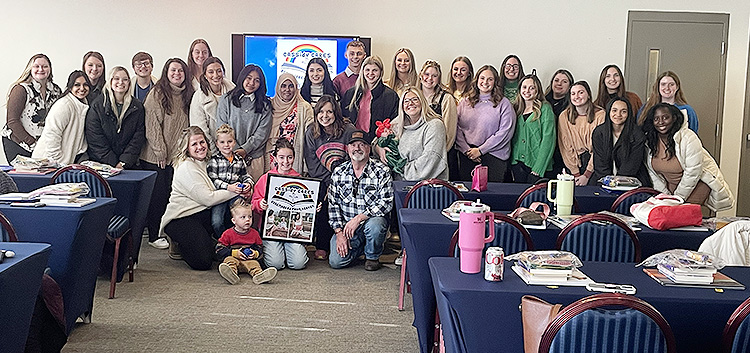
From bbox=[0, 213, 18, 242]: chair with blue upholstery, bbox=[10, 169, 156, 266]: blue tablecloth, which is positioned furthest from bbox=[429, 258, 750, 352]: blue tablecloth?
bbox=[10, 169, 156, 266]: blue tablecloth

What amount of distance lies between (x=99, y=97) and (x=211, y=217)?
1459mm

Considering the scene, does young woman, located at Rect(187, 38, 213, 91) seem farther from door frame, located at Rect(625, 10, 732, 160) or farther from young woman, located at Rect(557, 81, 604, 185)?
door frame, located at Rect(625, 10, 732, 160)

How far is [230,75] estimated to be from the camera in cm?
807

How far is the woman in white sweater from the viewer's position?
620 centimetres

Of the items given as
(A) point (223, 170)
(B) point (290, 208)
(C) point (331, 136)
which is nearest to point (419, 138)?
(C) point (331, 136)

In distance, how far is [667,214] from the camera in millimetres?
3836

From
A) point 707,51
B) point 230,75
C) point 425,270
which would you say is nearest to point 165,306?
point 425,270

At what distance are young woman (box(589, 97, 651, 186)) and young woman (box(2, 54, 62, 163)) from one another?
15.4ft

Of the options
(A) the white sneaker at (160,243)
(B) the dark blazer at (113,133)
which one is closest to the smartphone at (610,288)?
(A) the white sneaker at (160,243)

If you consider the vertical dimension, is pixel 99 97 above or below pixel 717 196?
above

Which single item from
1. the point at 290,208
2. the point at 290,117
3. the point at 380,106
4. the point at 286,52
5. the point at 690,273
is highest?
the point at 286,52

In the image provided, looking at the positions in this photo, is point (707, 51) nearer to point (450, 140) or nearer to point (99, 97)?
point (450, 140)

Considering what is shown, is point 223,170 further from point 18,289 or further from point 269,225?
point 18,289

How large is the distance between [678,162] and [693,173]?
0.46 feet
